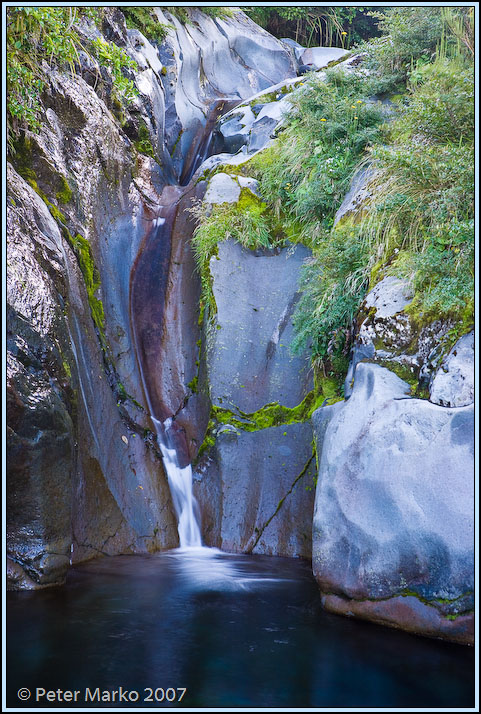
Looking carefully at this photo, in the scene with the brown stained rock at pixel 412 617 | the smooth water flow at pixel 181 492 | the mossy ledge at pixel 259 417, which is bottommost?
the brown stained rock at pixel 412 617

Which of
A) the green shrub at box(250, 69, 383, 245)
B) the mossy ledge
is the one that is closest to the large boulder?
the mossy ledge

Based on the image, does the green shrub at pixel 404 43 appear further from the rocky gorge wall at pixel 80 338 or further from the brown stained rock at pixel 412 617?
the brown stained rock at pixel 412 617

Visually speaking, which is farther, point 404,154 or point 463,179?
point 404,154

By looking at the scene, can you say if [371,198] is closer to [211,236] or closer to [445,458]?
[211,236]

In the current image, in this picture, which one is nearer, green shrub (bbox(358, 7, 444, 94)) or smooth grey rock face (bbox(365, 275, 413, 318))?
smooth grey rock face (bbox(365, 275, 413, 318))

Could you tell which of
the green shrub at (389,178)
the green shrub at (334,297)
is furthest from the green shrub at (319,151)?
the green shrub at (334,297)

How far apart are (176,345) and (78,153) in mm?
2832

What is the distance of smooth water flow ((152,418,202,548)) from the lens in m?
5.99

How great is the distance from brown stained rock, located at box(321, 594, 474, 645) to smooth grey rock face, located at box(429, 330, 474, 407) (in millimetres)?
1400

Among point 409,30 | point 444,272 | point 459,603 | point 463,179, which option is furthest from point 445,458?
point 409,30

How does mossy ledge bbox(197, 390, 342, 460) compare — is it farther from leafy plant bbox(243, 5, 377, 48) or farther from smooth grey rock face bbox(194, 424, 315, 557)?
leafy plant bbox(243, 5, 377, 48)

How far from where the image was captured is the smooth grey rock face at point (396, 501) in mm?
3639

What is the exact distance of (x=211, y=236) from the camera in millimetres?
7367

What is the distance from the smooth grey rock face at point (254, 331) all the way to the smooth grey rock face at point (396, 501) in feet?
6.01
